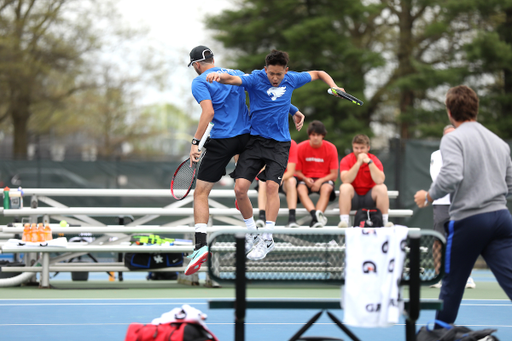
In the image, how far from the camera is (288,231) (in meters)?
2.96

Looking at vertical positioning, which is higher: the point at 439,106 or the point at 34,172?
the point at 439,106

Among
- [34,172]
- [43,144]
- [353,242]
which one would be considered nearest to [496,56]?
[34,172]

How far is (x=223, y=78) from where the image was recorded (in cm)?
459

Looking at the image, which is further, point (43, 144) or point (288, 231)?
point (43, 144)

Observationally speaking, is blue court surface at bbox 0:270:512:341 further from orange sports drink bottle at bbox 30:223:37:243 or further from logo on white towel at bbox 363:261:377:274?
logo on white towel at bbox 363:261:377:274

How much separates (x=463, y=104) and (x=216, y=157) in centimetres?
235

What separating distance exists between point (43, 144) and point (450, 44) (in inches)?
1207

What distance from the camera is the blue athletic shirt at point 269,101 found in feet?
16.7

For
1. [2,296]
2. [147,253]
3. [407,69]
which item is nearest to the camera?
[2,296]

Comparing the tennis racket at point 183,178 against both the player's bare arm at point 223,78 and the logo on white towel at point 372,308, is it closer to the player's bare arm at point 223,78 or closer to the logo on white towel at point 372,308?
the player's bare arm at point 223,78

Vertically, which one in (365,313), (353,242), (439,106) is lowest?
(365,313)

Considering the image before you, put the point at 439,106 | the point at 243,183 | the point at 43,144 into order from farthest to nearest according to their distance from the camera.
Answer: the point at 43,144 → the point at 439,106 → the point at 243,183

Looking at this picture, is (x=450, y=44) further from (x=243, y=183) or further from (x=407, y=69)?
(x=243, y=183)

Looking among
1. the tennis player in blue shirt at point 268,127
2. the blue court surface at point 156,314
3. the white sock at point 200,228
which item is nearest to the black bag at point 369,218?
the blue court surface at point 156,314
